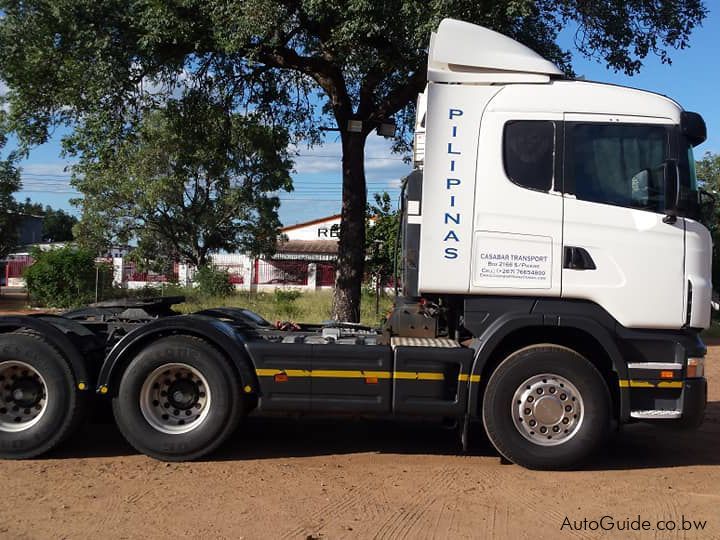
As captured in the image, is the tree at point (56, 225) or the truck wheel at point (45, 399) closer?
the truck wheel at point (45, 399)

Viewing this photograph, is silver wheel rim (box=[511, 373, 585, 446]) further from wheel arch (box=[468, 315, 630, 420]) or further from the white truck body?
the white truck body

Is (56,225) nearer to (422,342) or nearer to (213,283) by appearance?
(213,283)

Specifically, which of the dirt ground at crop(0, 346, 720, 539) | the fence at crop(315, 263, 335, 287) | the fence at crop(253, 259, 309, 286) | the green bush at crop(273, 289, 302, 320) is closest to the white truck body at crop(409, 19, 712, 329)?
the dirt ground at crop(0, 346, 720, 539)

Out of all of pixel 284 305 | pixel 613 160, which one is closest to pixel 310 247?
pixel 284 305

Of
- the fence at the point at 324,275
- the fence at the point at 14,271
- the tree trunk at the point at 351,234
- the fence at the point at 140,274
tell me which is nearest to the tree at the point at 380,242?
the tree trunk at the point at 351,234

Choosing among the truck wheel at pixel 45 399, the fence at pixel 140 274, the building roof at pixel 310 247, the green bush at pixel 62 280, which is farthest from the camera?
the building roof at pixel 310 247

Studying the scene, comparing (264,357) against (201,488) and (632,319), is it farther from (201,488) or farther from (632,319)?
(632,319)

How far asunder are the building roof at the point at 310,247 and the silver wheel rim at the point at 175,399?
43355 mm

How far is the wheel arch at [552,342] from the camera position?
5.95 metres

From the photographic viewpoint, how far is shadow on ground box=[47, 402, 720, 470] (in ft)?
21.6

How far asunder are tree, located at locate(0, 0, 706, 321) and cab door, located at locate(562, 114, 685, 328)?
4.21m

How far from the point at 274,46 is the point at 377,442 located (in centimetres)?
718

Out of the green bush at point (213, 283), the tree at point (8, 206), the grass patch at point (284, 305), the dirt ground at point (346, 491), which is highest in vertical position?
the tree at point (8, 206)

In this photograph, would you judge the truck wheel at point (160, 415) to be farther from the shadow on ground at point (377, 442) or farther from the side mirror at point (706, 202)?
the side mirror at point (706, 202)
